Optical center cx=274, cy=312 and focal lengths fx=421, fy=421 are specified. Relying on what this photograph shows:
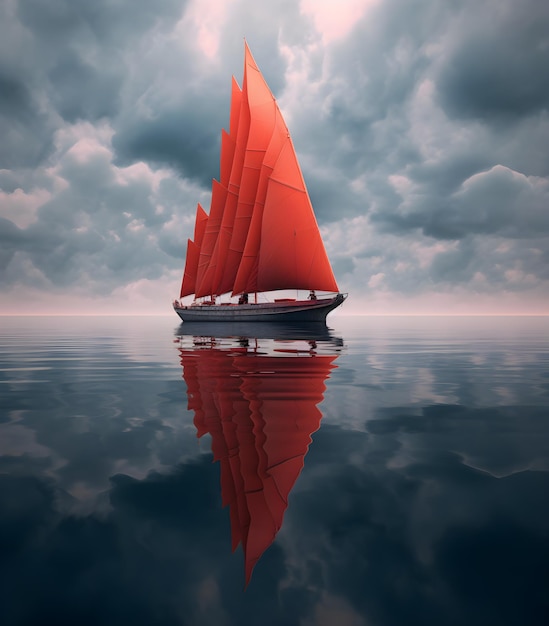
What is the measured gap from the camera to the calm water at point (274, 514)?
3188 mm

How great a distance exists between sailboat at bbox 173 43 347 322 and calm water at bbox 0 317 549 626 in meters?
43.8

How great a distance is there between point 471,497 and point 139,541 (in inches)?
146

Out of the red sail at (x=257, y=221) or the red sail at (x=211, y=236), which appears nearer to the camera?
the red sail at (x=257, y=221)

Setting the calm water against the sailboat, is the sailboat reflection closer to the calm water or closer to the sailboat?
the calm water

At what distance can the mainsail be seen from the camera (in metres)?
52.4

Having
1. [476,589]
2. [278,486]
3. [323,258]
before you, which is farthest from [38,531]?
[323,258]

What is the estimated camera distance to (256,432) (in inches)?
282

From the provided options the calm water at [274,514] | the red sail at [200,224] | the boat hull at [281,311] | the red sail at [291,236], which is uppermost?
the red sail at [200,224]

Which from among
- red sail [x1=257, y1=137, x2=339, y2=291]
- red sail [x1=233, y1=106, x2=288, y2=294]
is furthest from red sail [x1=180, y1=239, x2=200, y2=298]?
red sail [x1=257, y1=137, x2=339, y2=291]

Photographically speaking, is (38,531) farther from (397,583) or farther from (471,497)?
(471,497)

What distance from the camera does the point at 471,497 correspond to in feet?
16.1

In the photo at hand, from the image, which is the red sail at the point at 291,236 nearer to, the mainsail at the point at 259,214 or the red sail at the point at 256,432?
the mainsail at the point at 259,214

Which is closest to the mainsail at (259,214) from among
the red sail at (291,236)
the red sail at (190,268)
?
the red sail at (291,236)

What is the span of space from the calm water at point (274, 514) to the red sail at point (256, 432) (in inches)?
1.4
